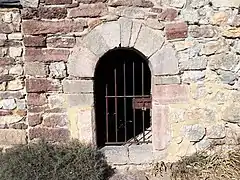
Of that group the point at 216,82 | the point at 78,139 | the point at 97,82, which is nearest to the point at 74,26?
the point at 97,82

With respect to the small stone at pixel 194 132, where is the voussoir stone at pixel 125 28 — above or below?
above

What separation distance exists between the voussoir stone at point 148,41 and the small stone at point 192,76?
49cm

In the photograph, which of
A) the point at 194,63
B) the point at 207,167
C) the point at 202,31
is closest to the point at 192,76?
the point at 194,63

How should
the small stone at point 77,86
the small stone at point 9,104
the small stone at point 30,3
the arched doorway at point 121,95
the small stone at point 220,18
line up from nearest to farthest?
1. the small stone at point 30,3
2. the small stone at point 220,18
3. the small stone at point 77,86
4. the small stone at point 9,104
5. the arched doorway at point 121,95

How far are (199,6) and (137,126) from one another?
2070mm

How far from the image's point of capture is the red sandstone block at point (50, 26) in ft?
17.2

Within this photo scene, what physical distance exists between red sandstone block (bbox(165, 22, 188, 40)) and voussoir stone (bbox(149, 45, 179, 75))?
0.15m

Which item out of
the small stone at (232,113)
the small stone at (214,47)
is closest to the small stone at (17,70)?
the small stone at (214,47)

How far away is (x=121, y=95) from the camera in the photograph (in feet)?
19.7

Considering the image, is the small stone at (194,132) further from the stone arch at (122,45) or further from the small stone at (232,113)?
the stone arch at (122,45)

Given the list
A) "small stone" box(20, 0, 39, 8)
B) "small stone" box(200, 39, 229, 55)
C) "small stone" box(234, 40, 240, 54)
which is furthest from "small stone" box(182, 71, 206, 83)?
"small stone" box(20, 0, 39, 8)

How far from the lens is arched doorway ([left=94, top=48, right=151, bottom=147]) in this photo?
579 centimetres

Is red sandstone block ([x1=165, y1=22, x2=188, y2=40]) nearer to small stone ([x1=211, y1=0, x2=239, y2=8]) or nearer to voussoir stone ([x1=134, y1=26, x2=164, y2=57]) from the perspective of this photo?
voussoir stone ([x1=134, y1=26, x2=164, y2=57])

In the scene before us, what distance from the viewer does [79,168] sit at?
518 centimetres
